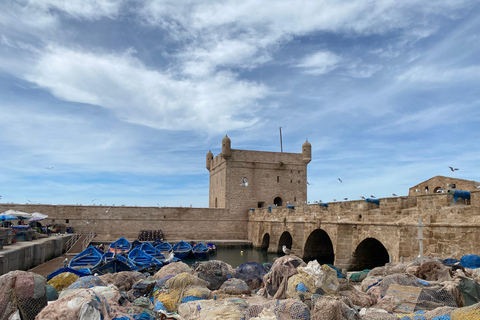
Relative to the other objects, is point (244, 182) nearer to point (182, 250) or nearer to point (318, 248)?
point (182, 250)

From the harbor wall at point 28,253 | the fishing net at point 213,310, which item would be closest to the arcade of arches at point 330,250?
the fishing net at point 213,310

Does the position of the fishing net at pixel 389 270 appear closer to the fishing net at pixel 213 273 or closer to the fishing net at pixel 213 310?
the fishing net at pixel 213 273

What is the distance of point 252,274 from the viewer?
10258mm

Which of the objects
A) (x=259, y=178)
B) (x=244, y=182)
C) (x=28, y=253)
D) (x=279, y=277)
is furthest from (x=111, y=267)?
(x=259, y=178)

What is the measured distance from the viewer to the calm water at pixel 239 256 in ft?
81.1

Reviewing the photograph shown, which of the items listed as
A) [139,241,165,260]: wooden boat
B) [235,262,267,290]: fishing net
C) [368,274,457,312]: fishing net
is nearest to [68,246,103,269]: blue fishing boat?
[139,241,165,260]: wooden boat

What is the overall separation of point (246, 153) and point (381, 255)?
20885 mm

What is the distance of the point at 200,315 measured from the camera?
6375 mm

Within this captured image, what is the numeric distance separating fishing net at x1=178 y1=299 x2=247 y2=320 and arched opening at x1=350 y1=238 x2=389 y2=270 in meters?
9.92

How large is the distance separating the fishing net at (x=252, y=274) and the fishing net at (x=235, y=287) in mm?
679

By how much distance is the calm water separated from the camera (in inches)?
973

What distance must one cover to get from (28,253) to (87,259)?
8.90 feet

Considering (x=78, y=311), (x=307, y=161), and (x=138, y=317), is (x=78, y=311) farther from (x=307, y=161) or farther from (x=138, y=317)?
(x=307, y=161)

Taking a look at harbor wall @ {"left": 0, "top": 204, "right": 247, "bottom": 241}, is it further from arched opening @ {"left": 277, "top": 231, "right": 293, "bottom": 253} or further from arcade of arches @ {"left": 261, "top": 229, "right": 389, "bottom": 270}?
arched opening @ {"left": 277, "top": 231, "right": 293, "bottom": 253}
